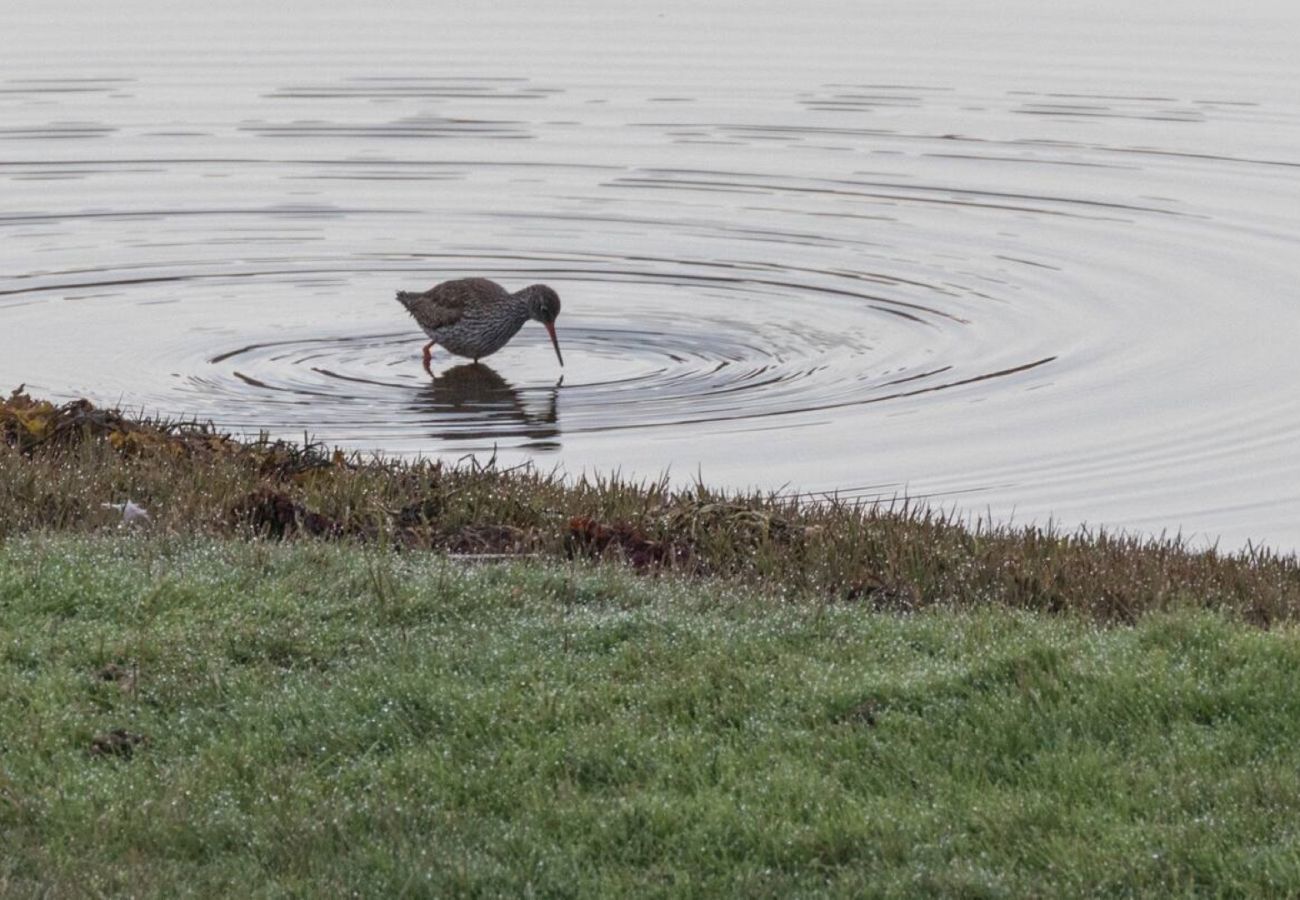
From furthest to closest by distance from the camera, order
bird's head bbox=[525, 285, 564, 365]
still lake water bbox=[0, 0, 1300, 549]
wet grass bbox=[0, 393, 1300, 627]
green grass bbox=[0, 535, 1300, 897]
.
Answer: bird's head bbox=[525, 285, 564, 365]
still lake water bbox=[0, 0, 1300, 549]
wet grass bbox=[0, 393, 1300, 627]
green grass bbox=[0, 535, 1300, 897]

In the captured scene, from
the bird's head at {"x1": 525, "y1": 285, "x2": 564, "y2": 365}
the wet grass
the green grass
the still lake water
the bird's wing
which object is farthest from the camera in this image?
the bird's head at {"x1": 525, "y1": 285, "x2": 564, "y2": 365}

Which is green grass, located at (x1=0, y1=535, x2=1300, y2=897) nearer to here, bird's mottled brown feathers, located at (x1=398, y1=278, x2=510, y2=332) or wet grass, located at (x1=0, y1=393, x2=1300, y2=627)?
wet grass, located at (x1=0, y1=393, x2=1300, y2=627)

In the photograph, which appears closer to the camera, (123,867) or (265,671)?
(123,867)

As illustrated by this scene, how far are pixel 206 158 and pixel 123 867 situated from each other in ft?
72.3

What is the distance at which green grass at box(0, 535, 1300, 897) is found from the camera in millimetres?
6379

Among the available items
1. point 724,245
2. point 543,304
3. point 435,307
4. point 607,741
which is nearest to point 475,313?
point 435,307

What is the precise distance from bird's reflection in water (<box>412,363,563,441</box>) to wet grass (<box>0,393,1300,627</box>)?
3755mm

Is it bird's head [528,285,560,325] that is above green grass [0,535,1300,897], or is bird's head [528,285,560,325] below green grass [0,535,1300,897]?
below

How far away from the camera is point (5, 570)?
8664 mm

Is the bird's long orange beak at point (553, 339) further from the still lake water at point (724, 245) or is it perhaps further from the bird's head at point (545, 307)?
the still lake water at point (724, 245)

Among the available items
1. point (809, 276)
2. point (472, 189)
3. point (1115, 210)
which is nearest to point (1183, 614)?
point (809, 276)

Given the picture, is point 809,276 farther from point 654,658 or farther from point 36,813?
point 36,813

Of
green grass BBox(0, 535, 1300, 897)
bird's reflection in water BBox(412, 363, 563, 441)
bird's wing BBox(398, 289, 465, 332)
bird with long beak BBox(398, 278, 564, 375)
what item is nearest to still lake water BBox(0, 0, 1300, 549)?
bird's reflection in water BBox(412, 363, 563, 441)

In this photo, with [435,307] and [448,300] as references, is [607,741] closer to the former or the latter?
[448,300]
